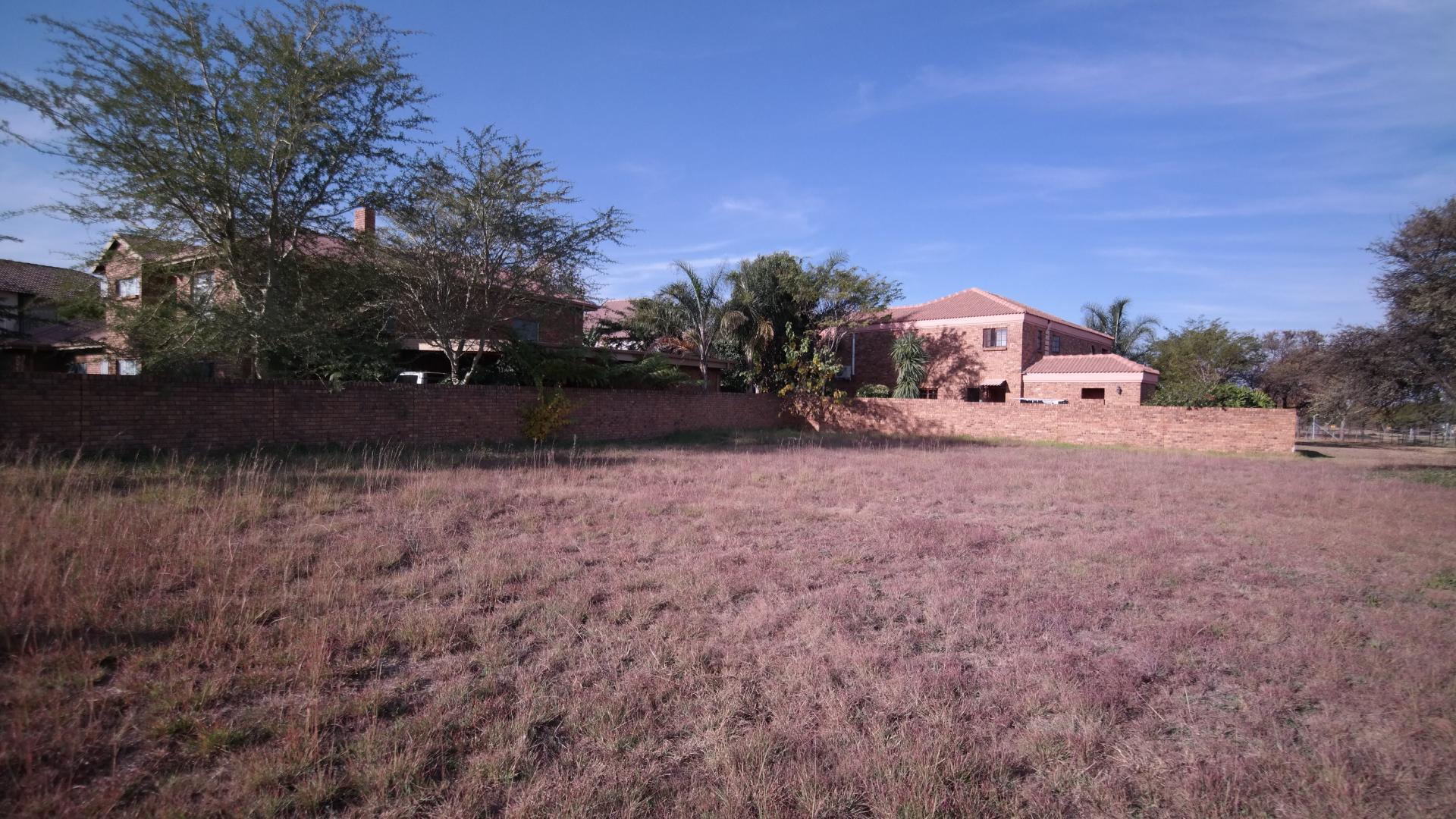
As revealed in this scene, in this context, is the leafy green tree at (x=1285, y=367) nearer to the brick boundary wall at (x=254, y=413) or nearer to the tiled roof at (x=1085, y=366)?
the tiled roof at (x=1085, y=366)

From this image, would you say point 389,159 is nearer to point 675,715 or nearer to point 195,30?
point 195,30

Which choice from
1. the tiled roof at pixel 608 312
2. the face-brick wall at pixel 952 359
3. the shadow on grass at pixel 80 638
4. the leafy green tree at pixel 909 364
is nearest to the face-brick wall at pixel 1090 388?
the face-brick wall at pixel 952 359

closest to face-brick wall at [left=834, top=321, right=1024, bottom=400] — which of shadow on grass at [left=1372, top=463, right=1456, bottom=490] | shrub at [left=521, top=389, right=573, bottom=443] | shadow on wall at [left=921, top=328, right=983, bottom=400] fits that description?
shadow on wall at [left=921, top=328, right=983, bottom=400]

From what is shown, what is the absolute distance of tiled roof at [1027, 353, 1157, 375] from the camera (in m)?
31.0

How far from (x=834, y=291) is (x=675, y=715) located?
29417 millimetres

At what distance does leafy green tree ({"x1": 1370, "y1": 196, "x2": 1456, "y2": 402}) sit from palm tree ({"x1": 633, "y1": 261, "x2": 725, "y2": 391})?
802 inches

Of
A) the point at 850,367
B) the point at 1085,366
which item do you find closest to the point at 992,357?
the point at 1085,366

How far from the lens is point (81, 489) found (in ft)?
22.9

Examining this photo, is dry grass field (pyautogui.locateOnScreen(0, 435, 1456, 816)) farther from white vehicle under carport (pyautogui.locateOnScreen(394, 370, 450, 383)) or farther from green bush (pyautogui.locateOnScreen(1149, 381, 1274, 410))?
green bush (pyautogui.locateOnScreen(1149, 381, 1274, 410))

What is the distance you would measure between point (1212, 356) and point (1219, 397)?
2216 centimetres

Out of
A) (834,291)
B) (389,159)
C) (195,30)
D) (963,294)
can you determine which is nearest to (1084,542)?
(389,159)

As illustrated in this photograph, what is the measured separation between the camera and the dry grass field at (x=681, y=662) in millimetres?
2814

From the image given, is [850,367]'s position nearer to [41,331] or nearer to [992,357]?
[992,357]

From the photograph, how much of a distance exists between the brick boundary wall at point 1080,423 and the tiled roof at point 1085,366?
682cm
